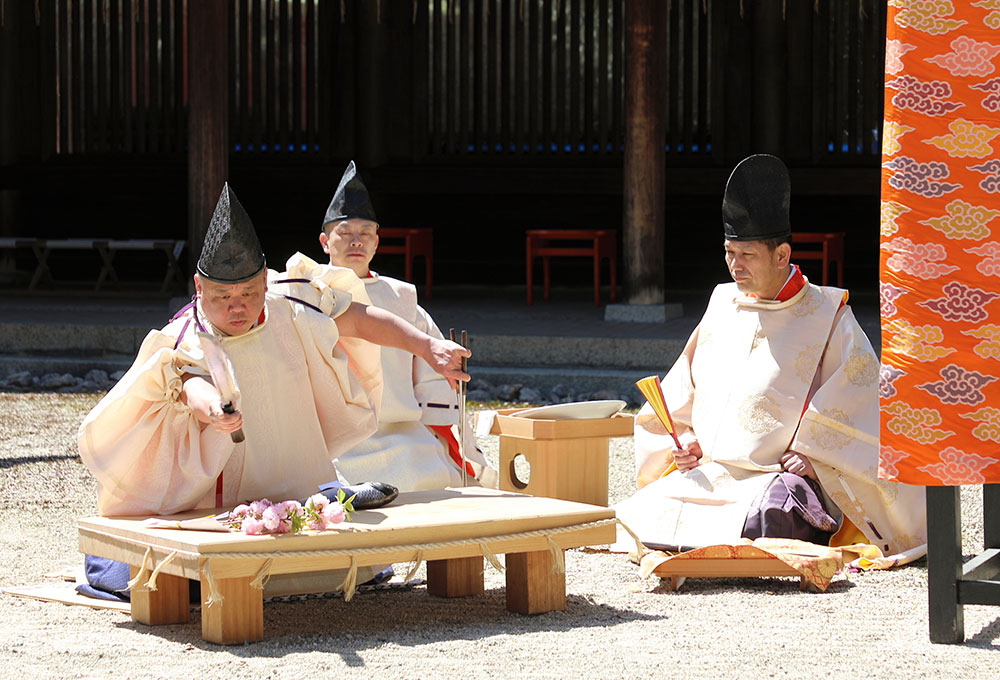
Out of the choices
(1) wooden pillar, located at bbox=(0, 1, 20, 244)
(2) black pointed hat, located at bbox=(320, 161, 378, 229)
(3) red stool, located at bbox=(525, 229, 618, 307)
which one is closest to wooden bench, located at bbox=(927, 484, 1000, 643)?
(2) black pointed hat, located at bbox=(320, 161, 378, 229)

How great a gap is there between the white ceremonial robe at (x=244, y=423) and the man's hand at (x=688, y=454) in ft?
3.89

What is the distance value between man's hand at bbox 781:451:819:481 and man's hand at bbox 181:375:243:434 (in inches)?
72.3

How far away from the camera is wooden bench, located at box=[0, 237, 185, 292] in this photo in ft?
37.8

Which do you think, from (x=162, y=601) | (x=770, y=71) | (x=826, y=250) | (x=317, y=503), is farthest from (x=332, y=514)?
(x=770, y=71)

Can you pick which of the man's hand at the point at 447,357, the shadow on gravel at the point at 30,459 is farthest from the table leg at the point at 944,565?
the shadow on gravel at the point at 30,459

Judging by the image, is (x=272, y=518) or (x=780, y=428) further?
(x=780, y=428)

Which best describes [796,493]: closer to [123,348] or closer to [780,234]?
[780,234]

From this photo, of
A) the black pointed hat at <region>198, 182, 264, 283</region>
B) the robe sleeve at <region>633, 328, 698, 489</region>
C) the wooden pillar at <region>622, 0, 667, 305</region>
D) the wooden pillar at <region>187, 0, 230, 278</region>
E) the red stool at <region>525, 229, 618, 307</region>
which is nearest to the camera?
the black pointed hat at <region>198, 182, 264, 283</region>

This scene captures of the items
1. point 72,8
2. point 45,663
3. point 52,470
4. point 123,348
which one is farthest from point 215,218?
point 72,8

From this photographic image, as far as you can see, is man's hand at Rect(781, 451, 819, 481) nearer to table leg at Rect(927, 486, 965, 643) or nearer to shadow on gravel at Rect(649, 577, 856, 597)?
shadow on gravel at Rect(649, 577, 856, 597)

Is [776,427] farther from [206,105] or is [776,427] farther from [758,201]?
[206,105]

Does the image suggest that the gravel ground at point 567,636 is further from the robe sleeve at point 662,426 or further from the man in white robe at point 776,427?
the robe sleeve at point 662,426

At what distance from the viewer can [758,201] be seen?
4.75 m

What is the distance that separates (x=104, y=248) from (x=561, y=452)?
7270mm
